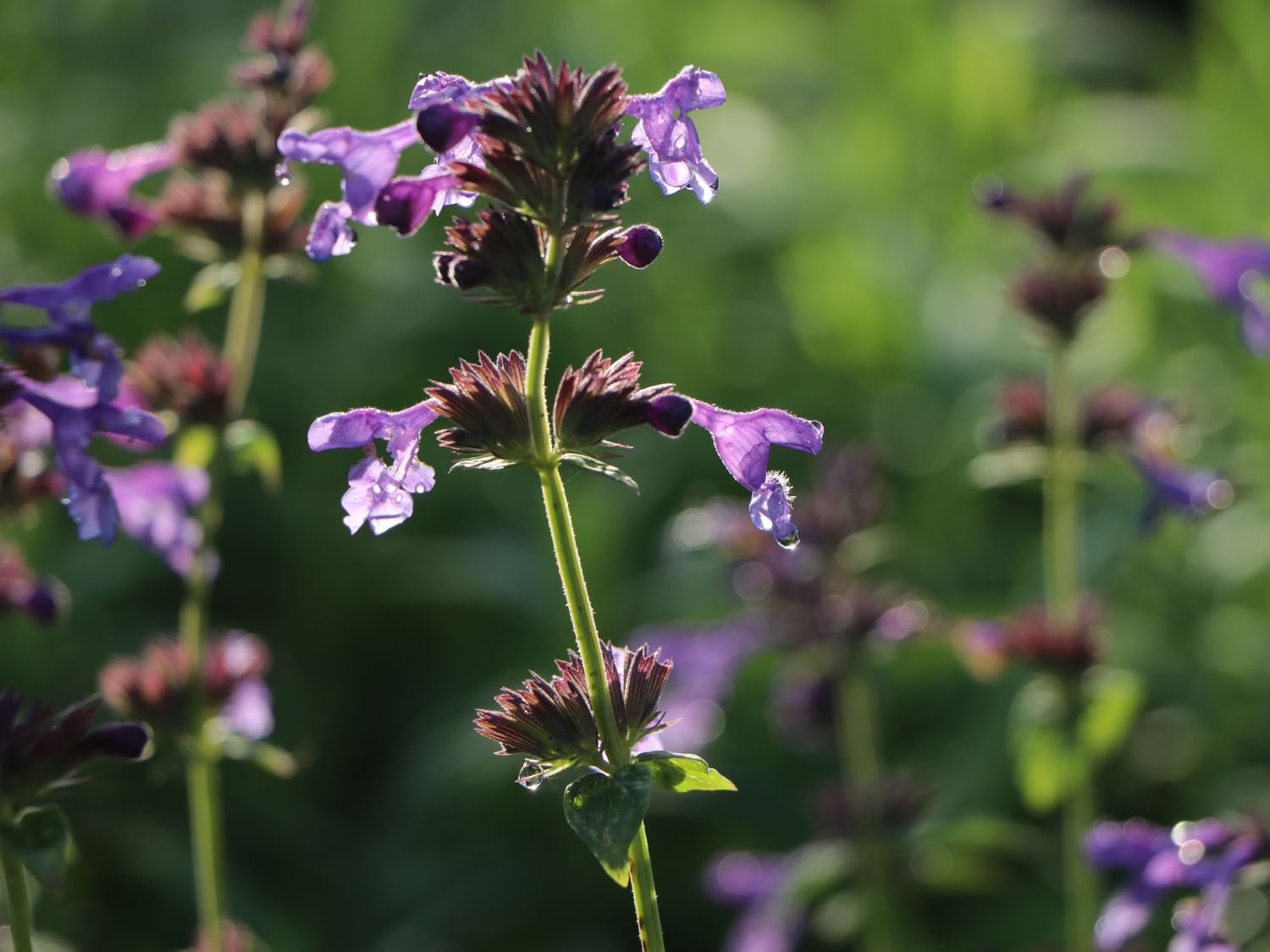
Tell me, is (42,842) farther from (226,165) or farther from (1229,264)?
(1229,264)

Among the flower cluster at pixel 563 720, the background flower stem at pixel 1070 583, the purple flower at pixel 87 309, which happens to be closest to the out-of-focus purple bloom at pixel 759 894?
the background flower stem at pixel 1070 583

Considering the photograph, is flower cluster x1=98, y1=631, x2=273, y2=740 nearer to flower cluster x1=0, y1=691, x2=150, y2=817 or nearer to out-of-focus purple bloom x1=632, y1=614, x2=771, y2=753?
flower cluster x1=0, y1=691, x2=150, y2=817

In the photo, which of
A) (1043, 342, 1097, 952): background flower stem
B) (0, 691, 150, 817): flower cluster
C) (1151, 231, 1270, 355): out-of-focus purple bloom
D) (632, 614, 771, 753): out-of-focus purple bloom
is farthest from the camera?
(632, 614, 771, 753): out-of-focus purple bloom

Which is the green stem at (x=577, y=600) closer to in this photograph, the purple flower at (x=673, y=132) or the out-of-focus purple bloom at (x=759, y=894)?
the purple flower at (x=673, y=132)

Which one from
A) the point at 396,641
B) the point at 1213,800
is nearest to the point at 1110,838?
the point at 1213,800

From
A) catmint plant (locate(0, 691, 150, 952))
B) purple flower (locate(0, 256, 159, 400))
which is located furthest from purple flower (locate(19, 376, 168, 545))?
catmint plant (locate(0, 691, 150, 952))

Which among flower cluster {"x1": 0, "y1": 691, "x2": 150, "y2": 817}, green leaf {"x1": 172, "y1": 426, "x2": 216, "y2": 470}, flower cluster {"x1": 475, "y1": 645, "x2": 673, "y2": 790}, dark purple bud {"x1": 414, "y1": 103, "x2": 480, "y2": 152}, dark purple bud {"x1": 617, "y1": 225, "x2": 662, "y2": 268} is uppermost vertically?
green leaf {"x1": 172, "y1": 426, "x2": 216, "y2": 470}

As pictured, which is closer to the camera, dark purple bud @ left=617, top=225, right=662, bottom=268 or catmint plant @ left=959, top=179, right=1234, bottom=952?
dark purple bud @ left=617, top=225, right=662, bottom=268
